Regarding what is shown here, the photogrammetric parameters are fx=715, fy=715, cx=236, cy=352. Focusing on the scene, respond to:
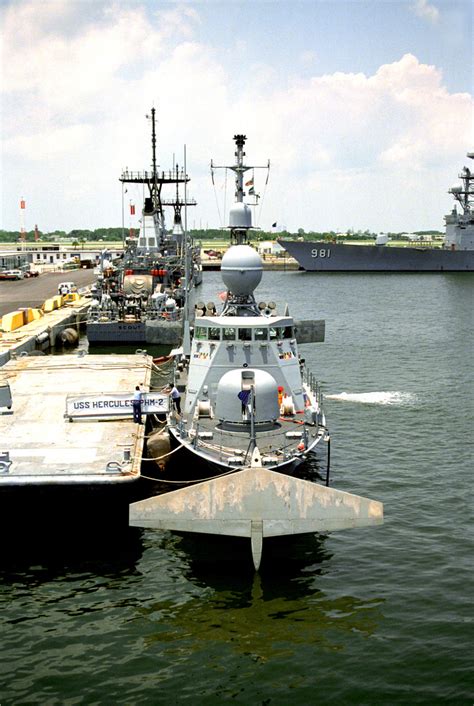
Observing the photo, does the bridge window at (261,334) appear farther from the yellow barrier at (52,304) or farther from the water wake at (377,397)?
the yellow barrier at (52,304)

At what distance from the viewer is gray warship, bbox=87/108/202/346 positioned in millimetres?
54562

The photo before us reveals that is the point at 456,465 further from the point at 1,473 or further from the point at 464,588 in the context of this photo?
the point at 1,473

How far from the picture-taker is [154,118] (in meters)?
79.3

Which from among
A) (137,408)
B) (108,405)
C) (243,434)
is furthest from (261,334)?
(108,405)

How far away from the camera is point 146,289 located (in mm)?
62531

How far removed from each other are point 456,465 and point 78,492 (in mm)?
14436

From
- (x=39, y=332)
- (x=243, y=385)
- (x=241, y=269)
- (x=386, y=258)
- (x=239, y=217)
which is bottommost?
(x=39, y=332)

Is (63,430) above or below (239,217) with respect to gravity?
below

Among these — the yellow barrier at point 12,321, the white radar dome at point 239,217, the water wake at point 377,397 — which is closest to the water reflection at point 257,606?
the white radar dome at point 239,217

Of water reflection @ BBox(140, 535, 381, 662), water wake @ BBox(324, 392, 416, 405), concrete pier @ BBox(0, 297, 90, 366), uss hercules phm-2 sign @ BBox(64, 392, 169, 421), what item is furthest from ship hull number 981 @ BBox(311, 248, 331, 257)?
water reflection @ BBox(140, 535, 381, 662)

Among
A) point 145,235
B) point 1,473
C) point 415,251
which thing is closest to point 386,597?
point 1,473

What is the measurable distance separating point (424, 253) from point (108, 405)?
4520 inches

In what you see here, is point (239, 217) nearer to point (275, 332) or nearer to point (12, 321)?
point (275, 332)

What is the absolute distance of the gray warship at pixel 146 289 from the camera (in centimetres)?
5456
